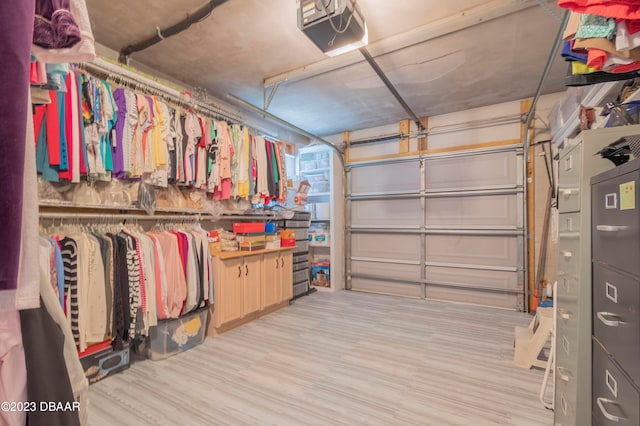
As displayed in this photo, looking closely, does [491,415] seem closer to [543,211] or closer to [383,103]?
[543,211]

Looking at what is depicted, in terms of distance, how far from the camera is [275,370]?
235cm

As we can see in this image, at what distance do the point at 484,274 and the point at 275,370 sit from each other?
3.33m

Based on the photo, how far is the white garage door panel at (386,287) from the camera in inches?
186

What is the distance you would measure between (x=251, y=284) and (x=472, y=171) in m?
3.50

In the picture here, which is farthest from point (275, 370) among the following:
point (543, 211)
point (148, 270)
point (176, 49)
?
point (543, 211)

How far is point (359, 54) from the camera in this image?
2771 millimetres

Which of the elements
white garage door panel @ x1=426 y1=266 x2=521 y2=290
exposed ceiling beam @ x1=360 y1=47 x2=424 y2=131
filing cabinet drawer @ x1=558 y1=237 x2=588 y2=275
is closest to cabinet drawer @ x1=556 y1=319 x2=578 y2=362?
filing cabinet drawer @ x1=558 y1=237 x2=588 y2=275

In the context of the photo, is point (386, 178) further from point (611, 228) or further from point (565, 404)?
point (611, 228)

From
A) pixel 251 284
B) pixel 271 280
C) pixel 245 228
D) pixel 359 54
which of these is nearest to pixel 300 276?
pixel 271 280

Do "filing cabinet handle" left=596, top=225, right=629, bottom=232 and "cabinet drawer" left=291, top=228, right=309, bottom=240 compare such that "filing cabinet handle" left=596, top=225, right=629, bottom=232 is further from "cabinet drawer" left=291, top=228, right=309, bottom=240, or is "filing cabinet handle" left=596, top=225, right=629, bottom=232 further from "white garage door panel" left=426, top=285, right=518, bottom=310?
"cabinet drawer" left=291, top=228, right=309, bottom=240

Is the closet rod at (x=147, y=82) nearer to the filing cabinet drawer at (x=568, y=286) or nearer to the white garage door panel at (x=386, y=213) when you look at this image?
the white garage door panel at (x=386, y=213)

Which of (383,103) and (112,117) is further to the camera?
(383,103)

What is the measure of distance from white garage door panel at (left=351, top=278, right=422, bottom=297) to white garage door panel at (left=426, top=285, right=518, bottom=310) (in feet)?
0.71

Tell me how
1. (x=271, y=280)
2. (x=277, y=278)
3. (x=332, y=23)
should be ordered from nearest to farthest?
(x=332, y=23) < (x=271, y=280) < (x=277, y=278)
